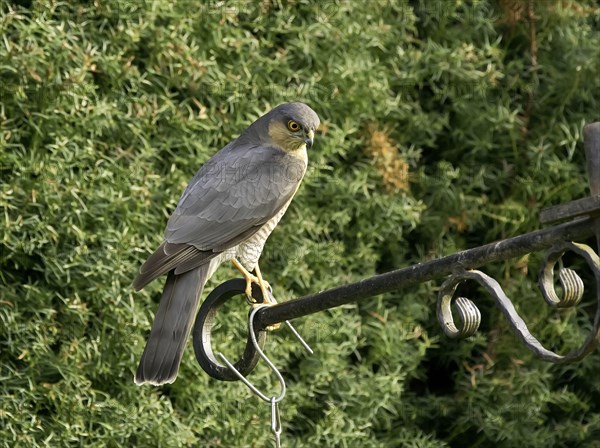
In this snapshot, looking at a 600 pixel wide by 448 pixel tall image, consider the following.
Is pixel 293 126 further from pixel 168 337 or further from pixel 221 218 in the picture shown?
pixel 168 337

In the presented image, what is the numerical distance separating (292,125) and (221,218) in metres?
0.42

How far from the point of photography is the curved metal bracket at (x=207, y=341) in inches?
89.1

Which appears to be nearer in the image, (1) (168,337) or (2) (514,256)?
(2) (514,256)

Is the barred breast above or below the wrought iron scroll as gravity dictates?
below

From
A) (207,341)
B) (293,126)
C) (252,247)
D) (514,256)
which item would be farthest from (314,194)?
(514,256)

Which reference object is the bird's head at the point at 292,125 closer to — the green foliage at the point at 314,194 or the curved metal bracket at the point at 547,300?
the green foliage at the point at 314,194

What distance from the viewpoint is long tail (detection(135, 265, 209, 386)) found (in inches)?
98.7

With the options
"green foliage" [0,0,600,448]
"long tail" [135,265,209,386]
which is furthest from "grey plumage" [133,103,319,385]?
"green foliage" [0,0,600,448]

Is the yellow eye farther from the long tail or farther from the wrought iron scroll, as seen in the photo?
the wrought iron scroll

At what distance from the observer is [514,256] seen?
4.97 feet

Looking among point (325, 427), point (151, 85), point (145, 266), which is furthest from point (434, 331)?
point (145, 266)

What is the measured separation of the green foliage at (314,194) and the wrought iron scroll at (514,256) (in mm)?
1349

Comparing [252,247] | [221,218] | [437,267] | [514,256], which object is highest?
→ [514,256]

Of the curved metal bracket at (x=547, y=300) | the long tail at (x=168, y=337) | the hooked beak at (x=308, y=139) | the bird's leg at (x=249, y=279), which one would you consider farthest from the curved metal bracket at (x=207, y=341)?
the hooked beak at (x=308, y=139)
